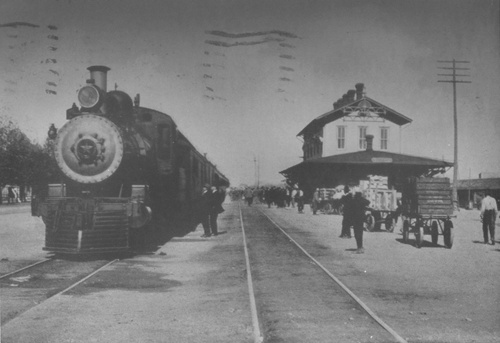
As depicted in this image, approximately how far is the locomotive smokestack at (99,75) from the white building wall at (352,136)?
35294 millimetres

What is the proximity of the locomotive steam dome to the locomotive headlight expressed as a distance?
0.27 meters

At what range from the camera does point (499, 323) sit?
6.40 meters

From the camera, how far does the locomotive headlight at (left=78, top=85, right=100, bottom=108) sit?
1143 centimetres

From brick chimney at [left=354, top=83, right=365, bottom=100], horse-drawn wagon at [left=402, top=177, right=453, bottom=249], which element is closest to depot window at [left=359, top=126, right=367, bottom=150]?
brick chimney at [left=354, top=83, right=365, bottom=100]

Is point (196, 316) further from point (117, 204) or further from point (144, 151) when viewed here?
point (144, 151)

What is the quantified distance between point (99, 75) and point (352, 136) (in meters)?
36.3

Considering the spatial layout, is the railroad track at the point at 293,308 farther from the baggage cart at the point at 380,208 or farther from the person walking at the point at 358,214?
the baggage cart at the point at 380,208

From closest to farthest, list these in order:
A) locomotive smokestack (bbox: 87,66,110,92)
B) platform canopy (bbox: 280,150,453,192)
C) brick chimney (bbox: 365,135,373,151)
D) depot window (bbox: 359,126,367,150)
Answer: locomotive smokestack (bbox: 87,66,110,92), platform canopy (bbox: 280,150,453,192), brick chimney (bbox: 365,135,373,151), depot window (bbox: 359,126,367,150)

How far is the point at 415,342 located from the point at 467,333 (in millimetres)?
748

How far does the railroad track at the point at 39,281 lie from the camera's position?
23.7 ft

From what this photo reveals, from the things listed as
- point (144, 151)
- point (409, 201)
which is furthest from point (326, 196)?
point (144, 151)

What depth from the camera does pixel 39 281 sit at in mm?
9055

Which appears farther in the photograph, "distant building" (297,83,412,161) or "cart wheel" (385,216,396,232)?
"distant building" (297,83,412,161)

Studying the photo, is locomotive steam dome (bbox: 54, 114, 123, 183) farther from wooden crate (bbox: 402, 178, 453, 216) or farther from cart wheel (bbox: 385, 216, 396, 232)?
cart wheel (bbox: 385, 216, 396, 232)
